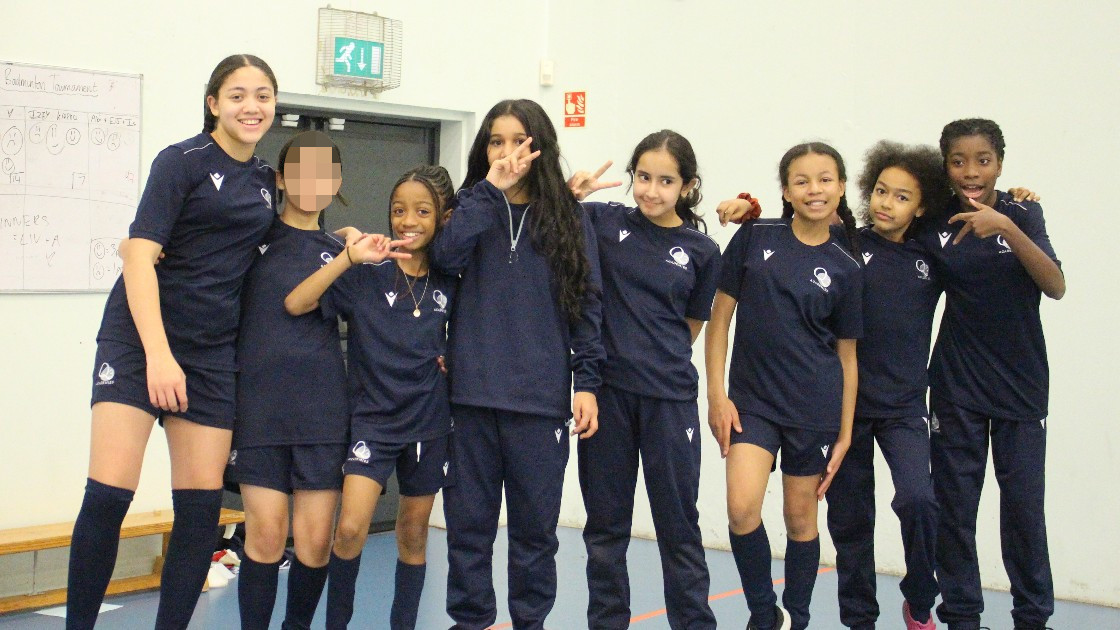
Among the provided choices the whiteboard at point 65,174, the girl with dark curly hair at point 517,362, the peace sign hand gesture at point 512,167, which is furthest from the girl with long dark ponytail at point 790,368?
the whiteboard at point 65,174

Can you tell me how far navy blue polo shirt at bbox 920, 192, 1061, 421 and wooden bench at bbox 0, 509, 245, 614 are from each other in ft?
8.37

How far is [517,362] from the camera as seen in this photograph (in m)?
2.89

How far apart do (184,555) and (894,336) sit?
6.83 ft

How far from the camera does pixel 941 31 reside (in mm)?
4648

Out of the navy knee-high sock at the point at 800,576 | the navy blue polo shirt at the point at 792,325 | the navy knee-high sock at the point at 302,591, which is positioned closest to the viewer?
the navy knee-high sock at the point at 302,591

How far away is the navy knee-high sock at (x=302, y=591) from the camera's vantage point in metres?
2.91

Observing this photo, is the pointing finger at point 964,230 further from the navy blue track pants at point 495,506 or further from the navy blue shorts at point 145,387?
the navy blue shorts at point 145,387

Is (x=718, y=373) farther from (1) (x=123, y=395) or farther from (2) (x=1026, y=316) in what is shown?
(1) (x=123, y=395)

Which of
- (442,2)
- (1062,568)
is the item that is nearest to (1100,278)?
(1062,568)

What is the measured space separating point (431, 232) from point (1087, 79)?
9.24ft

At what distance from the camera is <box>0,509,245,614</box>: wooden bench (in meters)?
3.99

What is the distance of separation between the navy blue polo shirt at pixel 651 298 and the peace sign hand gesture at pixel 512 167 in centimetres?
47

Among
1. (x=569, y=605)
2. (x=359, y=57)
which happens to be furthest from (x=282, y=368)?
(x=359, y=57)

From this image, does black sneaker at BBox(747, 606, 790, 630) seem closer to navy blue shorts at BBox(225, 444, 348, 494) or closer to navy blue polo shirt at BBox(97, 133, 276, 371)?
navy blue shorts at BBox(225, 444, 348, 494)
